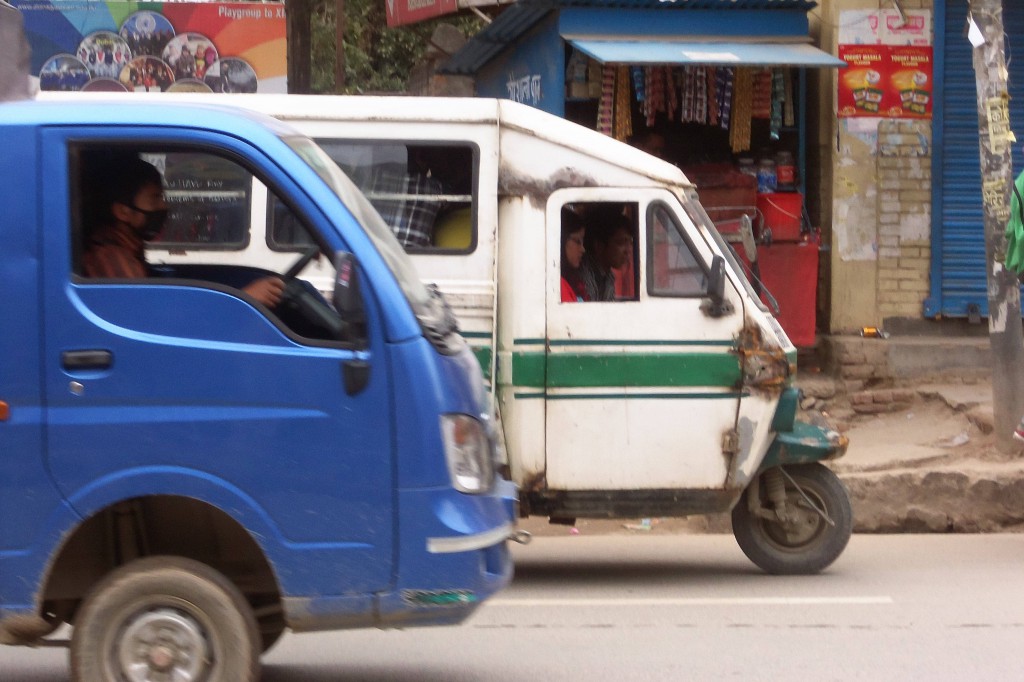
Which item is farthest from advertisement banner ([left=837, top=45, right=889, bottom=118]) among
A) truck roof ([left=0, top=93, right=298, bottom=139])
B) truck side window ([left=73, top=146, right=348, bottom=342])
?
truck roof ([left=0, top=93, right=298, bottom=139])

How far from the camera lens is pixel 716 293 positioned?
22.1 ft

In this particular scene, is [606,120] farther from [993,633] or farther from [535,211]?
[993,633]

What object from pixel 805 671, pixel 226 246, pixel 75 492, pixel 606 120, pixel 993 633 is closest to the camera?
pixel 75 492

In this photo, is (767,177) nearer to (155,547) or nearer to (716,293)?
(716,293)

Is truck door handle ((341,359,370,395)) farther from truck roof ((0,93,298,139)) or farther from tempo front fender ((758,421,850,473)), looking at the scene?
tempo front fender ((758,421,850,473))

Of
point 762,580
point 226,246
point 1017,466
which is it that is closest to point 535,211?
point 226,246

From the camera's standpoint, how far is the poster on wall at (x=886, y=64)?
11438mm

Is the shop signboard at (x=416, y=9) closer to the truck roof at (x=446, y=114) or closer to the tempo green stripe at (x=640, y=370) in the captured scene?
the truck roof at (x=446, y=114)

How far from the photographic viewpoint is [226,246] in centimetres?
668

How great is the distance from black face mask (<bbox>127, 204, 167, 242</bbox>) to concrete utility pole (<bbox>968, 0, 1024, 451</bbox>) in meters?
6.58


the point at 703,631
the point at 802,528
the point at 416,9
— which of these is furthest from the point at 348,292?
the point at 416,9

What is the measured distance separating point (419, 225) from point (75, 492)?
10.3 feet

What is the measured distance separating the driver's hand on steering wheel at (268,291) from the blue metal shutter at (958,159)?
839 centimetres

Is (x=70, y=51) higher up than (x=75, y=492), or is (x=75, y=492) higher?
(x=70, y=51)
